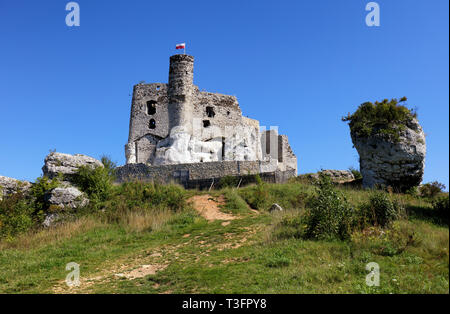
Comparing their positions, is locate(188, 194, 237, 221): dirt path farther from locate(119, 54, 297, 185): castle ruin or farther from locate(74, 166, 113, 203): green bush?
locate(119, 54, 297, 185): castle ruin

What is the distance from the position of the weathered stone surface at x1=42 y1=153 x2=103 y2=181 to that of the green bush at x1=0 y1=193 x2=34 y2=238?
1.74 metres

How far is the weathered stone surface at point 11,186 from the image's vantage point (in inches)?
610

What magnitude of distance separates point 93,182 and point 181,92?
1580 cm

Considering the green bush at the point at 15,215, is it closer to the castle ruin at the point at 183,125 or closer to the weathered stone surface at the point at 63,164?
the weathered stone surface at the point at 63,164

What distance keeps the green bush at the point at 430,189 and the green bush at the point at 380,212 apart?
7.26m

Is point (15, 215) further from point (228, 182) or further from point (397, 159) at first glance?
point (397, 159)

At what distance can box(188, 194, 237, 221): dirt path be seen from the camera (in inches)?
591

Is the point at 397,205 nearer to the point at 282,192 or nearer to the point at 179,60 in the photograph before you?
the point at 282,192

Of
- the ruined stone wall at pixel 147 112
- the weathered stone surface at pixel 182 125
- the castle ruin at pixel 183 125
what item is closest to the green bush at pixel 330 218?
the castle ruin at pixel 183 125

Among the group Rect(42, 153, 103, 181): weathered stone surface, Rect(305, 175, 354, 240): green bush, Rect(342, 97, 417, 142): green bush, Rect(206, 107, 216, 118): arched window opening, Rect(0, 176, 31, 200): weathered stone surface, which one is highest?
Rect(206, 107, 216, 118): arched window opening

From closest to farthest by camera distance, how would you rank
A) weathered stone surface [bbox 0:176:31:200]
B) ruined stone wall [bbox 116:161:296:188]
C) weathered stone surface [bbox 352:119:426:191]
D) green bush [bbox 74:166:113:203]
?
weathered stone surface [bbox 0:176:31:200], green bush [bbox 74:166:113:203], weathered stone surface [bbox 352:119:426:191], ruined stone wall [bbox 116:161:296:188]

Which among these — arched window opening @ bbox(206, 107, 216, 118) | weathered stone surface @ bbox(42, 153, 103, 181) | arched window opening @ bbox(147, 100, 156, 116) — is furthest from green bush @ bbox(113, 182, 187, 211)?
arched window opening @ bbox(206, 107, 216, 118)

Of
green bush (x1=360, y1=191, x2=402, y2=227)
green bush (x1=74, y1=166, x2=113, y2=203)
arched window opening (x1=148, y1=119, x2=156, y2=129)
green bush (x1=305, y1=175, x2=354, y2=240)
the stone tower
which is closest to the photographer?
green bush (x1=305, y1=175, x2=354, y2=240)
